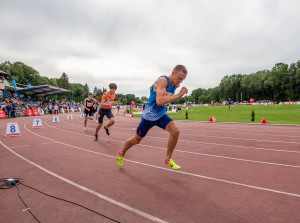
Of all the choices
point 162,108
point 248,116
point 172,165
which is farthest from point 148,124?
point 248,116

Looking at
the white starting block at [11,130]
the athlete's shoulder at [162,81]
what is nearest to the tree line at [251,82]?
the white starting block at [11,130]

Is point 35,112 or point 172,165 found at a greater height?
point 35,112

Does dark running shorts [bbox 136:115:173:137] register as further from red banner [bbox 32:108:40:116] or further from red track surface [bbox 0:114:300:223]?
red banner [bbox 32:108:40:116]

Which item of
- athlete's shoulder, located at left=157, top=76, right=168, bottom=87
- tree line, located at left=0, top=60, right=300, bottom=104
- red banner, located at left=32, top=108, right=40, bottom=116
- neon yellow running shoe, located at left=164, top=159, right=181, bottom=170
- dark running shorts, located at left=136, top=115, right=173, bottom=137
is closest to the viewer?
athlete's shoulder, located at left=157, top=76, right=168, bottom=87

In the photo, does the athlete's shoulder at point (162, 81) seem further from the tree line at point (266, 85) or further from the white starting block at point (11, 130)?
the tree line at point (266, 85)

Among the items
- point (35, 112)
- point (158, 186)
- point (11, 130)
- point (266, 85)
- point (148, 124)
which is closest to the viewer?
point (158, 186)

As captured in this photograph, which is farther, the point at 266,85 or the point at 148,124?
the point at 266,85

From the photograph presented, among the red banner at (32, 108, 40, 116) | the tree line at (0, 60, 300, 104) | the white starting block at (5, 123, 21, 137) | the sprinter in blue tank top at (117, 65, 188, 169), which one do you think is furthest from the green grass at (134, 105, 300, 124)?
the tree line at (0, 60, 300, 104)

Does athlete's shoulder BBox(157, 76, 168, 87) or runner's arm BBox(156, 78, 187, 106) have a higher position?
athlete's shoulder BBox(157, 76, 168, 87)

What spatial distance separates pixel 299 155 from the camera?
5637 mm

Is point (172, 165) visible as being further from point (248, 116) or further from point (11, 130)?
point (248, 116)

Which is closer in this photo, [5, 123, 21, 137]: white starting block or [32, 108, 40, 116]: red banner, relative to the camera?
[5, 123, 21, 137]: white starting block

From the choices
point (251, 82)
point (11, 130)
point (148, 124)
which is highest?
point (251, 82)

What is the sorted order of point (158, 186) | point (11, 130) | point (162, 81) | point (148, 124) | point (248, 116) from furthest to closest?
point (248, 116)
point (11, 130)
point (148, 124)
point (162, 81)
point (158, 186)
